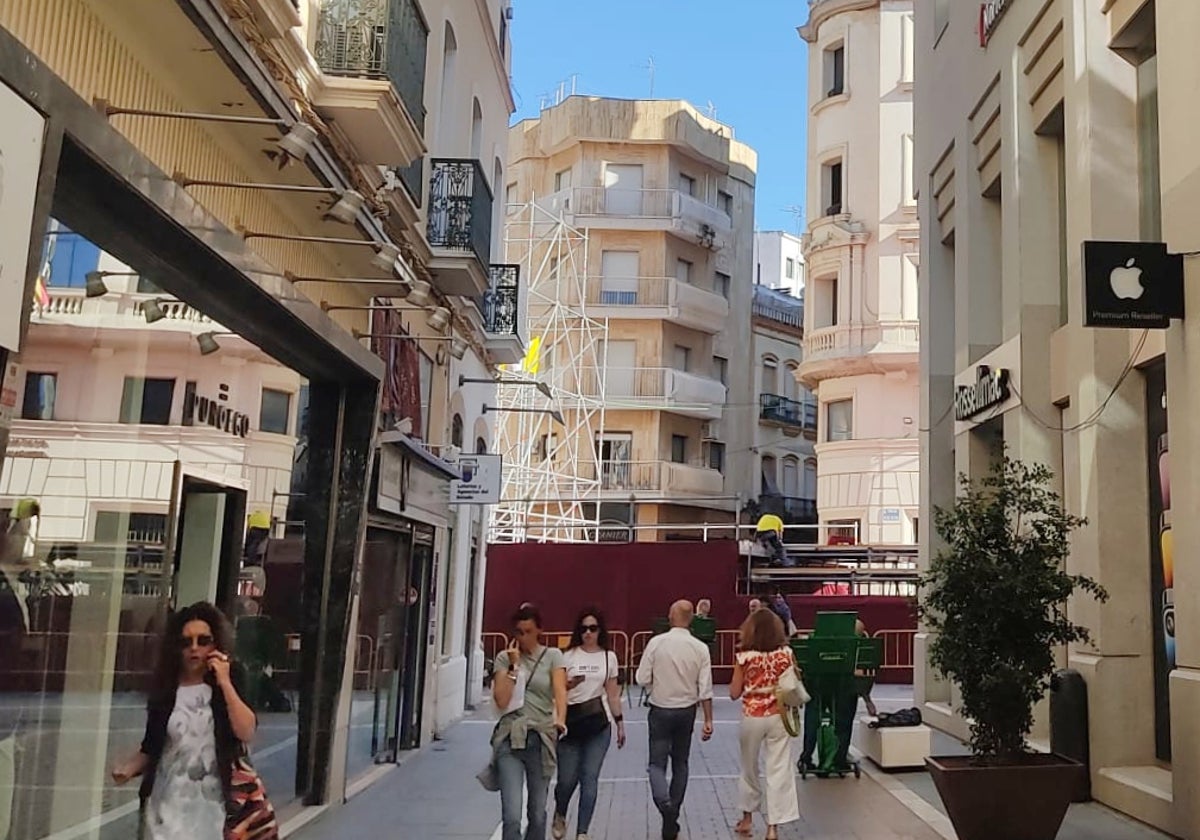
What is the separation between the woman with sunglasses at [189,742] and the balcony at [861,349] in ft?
99.1

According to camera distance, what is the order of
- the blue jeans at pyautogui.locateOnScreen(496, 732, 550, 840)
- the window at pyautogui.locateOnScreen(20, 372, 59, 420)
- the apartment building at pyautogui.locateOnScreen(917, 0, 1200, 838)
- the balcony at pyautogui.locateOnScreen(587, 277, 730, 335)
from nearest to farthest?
the window at pyautogui.locateOnScreen(20, 372, 59, 420)
the blue jeans at pyautogui.locateOnScreen(496, 732, 550, 840)
the apartment building at pyautogui.locateOnScreen(917, 0, 1200, 838)
the balcony at pyautogui.locateOnScreen(587, 277, 730, 335)

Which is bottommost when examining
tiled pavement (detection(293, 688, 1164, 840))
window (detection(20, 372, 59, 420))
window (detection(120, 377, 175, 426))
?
tiled pavement (detection(293, 688, 1164, 840))

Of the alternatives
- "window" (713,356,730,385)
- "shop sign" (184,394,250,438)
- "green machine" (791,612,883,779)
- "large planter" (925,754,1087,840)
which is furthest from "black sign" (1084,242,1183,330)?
"window" (713,356,730,385)

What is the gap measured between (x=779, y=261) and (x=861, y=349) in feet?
96.3

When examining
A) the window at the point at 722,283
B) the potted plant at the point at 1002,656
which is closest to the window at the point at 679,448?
the window at the point at 722,283

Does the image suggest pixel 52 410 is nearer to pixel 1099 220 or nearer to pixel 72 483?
pixel 72 483

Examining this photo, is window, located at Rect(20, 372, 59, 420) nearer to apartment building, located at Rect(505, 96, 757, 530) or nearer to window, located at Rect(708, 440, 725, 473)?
apartment building, located at Rect(505, 96, 757, 530)

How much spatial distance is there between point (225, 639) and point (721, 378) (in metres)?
41.1

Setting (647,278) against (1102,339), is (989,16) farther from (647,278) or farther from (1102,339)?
(647,278)

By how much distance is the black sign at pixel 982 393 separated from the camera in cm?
1366

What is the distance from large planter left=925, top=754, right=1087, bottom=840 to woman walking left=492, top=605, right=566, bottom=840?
281 centimetres

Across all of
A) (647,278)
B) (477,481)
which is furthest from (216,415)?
(647,278)

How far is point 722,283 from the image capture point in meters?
46.0

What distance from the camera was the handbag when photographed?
16.5 ft
